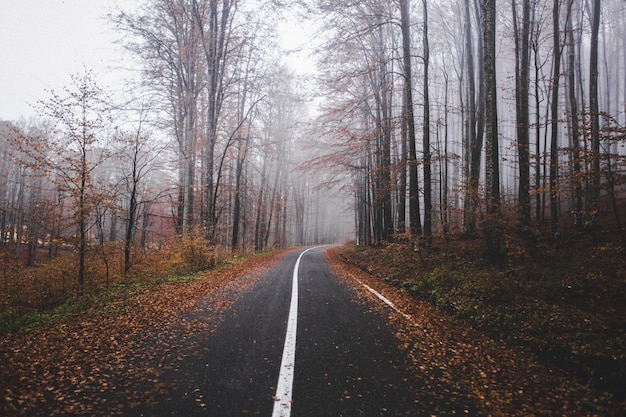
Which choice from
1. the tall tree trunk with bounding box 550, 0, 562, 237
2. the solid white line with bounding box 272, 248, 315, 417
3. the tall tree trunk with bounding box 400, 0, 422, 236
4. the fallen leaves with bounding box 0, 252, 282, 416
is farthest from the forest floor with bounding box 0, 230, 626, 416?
the tall tree trunk with bounding box 400, 0, 422, 236

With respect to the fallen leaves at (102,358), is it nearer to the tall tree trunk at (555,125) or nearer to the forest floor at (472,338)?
the forest floor at (472,338)

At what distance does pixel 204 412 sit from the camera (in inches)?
109

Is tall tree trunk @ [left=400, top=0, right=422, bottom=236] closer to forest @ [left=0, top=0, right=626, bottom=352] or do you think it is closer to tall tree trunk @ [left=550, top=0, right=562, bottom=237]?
forest @ [left=0, top=0, right=626, bottom=352]

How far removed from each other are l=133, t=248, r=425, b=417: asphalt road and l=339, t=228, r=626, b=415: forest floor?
82.4 inches

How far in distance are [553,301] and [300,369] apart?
17.1ft

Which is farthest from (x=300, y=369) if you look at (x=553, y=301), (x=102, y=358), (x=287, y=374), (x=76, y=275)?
(x=76, y=275)

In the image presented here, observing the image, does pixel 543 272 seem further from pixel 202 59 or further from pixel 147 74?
pixel 147 74

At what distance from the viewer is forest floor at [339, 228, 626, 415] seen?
3814mm

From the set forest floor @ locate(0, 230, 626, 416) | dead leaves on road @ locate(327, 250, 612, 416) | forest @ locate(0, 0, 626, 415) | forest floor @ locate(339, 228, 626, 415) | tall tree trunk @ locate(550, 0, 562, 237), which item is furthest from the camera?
tall tree trunk @ locate(550, 0, 562, 237)

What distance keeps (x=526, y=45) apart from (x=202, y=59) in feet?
48.8

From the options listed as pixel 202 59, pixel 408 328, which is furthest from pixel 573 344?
pixel 202 59

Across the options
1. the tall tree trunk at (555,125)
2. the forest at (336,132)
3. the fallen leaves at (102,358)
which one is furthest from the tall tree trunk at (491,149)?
the fallen leaves at (102,358)

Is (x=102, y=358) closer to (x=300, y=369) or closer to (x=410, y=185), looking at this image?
(x=300, y=369)

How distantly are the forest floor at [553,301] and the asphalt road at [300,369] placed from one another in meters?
2.09
